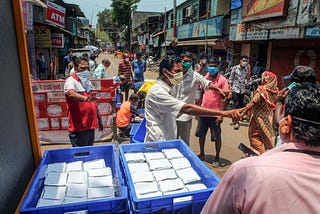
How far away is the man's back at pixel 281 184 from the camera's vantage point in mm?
969

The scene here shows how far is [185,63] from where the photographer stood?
3.87 metres

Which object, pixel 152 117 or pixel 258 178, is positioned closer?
pixel 258 178

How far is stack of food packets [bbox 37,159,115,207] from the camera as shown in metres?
1.60

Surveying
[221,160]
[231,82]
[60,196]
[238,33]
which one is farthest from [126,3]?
[60,196]

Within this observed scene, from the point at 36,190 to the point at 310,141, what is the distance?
156 centimetres

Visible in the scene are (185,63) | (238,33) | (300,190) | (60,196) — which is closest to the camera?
(300,190)

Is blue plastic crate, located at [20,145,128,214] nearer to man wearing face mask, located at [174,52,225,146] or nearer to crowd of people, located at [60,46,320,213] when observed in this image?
crowd of people, located at [60,46,320,213]

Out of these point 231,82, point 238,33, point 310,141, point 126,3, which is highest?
point 126,3

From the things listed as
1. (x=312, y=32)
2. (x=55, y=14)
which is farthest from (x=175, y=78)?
(x=55, y=14)

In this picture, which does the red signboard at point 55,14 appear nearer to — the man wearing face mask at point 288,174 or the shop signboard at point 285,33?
the shop signboard at point 285,33

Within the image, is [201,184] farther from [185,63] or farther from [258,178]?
[185,63]

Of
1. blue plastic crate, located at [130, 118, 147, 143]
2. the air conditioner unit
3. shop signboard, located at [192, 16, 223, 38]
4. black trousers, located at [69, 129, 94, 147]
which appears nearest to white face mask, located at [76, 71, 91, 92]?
black trousers, located at [69, 129, 94, 147]

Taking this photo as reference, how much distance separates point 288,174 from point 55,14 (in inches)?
565

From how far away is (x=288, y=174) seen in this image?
967 millimetres
